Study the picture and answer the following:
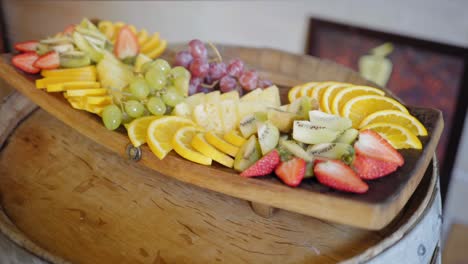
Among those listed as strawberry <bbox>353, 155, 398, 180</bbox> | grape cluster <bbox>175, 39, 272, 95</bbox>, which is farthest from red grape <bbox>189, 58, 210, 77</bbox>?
strawberry <bbox>353, 155, 398, 180</bbox>

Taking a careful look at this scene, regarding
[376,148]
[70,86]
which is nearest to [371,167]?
[376,148]

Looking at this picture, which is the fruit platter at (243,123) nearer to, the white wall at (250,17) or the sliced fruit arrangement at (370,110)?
the sliced fruit arrangement at (370,110)

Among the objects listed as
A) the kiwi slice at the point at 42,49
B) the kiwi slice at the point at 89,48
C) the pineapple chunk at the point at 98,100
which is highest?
the kiwi slice at the point at 89,48

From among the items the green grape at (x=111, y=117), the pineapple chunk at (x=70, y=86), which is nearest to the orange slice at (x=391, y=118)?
the green grape at (x=111, y=117)

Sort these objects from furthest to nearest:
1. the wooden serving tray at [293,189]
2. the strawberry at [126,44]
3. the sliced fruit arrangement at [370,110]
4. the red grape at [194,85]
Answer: the strawberry at [126,44], the red grape at [194,85], the sliced fruit arrangement at [370,110], the wooden serving tray at [293,189]

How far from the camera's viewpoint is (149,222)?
119cm

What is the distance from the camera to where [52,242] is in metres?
1.14

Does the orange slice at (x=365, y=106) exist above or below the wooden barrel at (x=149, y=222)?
above

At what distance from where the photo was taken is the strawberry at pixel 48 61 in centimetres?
153

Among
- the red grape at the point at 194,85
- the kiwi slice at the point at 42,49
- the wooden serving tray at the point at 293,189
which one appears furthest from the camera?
the kiwi slice at the point at 42,49

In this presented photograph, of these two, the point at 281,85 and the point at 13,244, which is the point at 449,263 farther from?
the point at 13,244

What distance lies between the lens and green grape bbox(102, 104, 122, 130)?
50.1 inches

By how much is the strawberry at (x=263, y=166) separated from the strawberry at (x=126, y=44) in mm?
833

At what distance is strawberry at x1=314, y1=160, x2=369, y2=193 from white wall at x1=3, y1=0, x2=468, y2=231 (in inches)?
57.2
